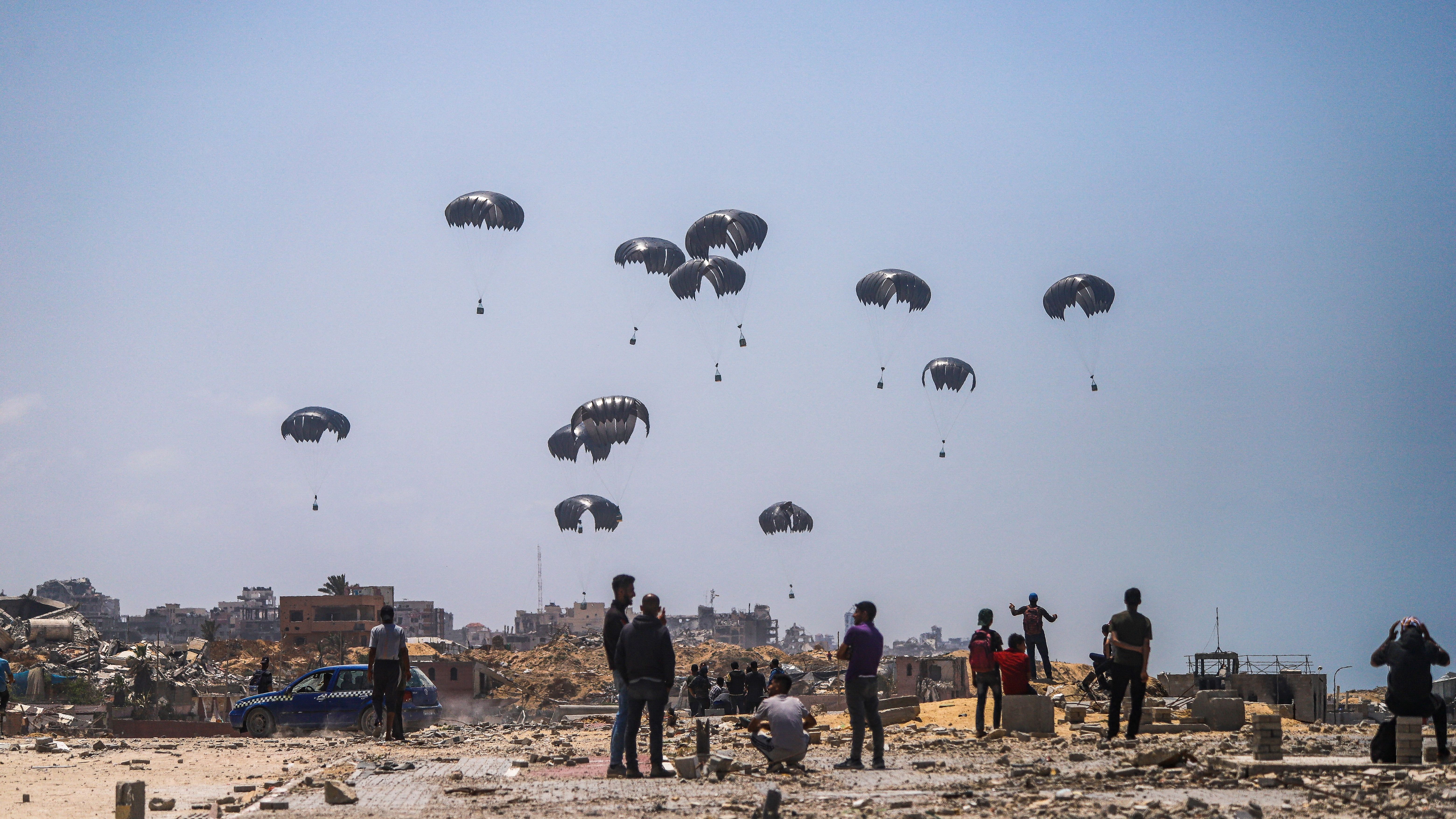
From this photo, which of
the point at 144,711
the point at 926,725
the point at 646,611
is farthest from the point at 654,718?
the point at 144,711

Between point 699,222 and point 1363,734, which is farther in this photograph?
point 699,222

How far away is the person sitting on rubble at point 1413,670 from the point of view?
11.8 m

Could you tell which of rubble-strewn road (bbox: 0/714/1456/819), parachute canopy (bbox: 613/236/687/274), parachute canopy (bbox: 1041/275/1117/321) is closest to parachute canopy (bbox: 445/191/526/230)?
parachute canopy (bbox: 613/236/687/274)

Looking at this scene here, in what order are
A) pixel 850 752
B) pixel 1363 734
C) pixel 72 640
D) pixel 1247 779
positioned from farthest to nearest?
pixel 72 640 < pixel 1363 734 < pixel 850 752 < pixel 1247 779

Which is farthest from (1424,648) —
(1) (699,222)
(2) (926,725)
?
(1) (699,222)

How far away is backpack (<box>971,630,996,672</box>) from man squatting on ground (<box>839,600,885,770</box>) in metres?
4.00

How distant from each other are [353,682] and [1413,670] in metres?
15.9

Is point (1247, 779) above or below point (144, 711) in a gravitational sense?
above

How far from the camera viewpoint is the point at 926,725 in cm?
1933

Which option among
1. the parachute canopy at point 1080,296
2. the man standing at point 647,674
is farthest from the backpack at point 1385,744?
the parachute canopy at point 1080,296

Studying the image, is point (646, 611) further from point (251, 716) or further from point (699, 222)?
point (699, 222)

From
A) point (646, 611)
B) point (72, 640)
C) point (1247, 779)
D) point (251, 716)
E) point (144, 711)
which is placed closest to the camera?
point (1247, 779)

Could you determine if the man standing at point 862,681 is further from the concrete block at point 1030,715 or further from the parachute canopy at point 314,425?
the parachute canopy at point 314,425

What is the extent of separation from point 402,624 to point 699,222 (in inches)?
6223
